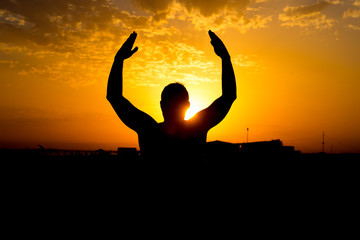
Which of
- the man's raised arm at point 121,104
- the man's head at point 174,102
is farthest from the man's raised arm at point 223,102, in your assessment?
the man's raised arm at point 121,104

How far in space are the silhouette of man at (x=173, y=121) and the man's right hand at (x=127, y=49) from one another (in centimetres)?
11

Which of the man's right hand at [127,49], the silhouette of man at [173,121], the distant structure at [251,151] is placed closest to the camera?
the silhouette of man at [173,121]

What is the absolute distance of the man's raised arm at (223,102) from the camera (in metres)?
1.79

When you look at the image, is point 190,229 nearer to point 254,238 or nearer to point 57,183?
point 254,238

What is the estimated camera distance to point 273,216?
8.75 metres

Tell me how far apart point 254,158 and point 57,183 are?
14.0 m

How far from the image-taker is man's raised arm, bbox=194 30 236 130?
1.79 metres

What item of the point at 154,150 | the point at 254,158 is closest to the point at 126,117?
the point at 154,150

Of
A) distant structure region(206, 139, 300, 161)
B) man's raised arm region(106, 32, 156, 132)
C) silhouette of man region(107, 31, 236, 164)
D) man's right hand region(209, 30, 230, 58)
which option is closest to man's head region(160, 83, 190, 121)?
silhouette of man region(107, 31, 236, 164)

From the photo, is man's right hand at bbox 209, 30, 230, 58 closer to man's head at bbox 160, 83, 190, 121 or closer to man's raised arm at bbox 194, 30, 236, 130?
man's raised arm at bbox 194, 30, 236, 130

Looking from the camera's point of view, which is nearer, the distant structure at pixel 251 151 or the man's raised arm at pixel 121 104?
the man's raised arm at pixel 121 104

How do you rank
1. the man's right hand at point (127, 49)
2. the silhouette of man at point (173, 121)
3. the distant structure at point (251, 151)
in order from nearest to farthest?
the silhouette of man at point (173, 121)
the man's right hand at point (127, 49)
the distant structure at point (251, 151)

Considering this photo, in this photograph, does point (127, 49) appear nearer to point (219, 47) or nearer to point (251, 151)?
point (219, 47)

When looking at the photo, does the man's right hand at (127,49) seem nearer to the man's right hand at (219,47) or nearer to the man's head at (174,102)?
the man's head at (174,102)
